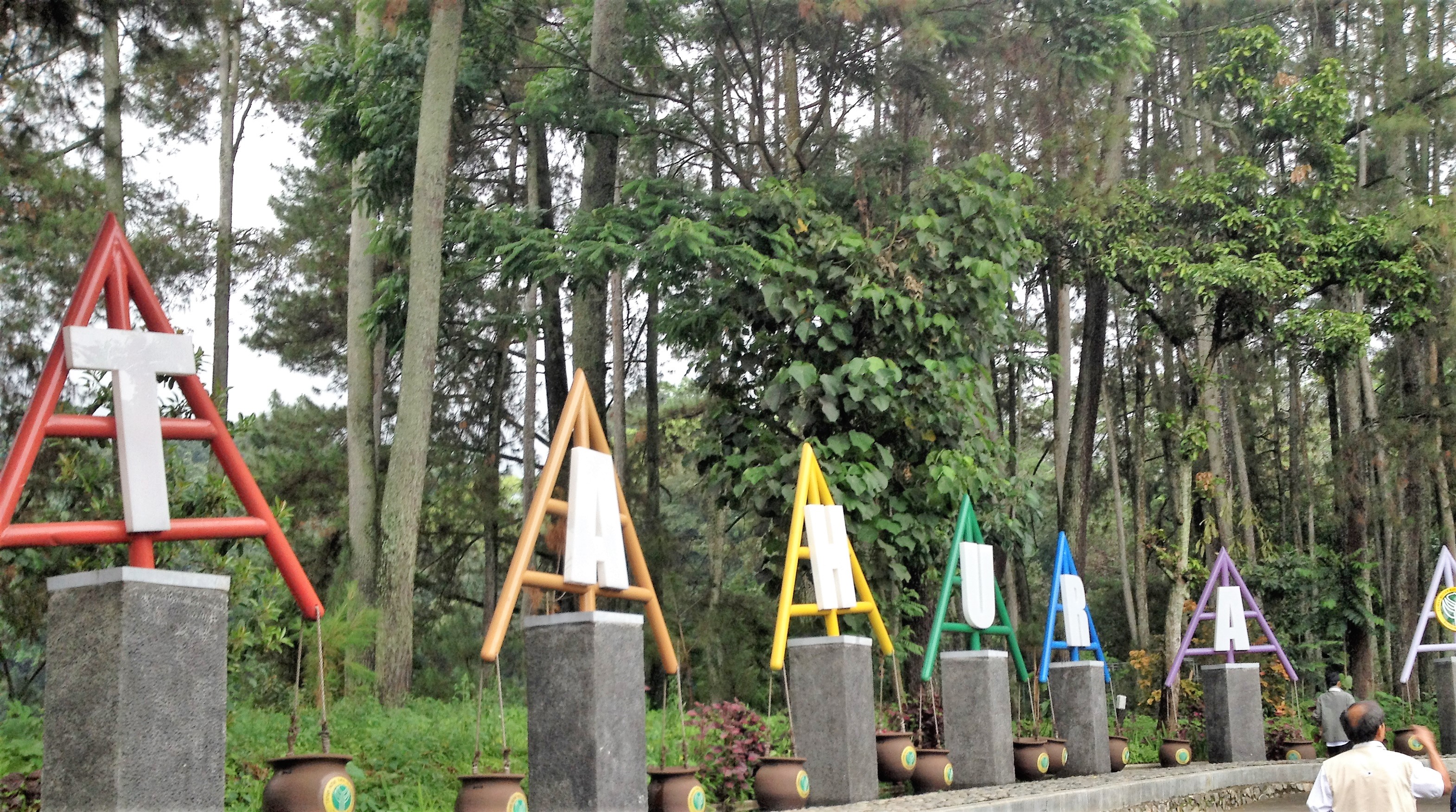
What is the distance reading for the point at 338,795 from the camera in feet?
18.5

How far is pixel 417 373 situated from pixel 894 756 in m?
4.89

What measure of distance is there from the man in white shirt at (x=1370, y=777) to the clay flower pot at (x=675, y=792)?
3460 mm

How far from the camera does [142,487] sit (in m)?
5.30

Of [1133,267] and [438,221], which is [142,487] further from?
[1133,267]

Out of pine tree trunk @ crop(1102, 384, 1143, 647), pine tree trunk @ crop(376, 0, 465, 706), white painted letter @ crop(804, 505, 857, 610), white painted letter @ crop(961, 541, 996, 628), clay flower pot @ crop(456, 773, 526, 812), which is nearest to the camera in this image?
clay flower pot @ crop(456, 773, 526, 812)

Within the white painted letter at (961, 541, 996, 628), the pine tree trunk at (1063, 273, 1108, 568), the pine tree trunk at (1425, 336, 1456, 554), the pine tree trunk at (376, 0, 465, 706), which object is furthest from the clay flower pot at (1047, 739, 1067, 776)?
the pine tree trunk at (1425, 336, 1456, 554)

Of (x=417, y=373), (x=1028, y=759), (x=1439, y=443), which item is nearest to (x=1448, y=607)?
(x=1439, y=443)

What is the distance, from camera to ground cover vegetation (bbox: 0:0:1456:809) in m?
10.8

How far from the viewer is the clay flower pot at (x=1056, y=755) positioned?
11070 millimetres

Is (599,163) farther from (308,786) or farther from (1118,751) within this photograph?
(308,786)

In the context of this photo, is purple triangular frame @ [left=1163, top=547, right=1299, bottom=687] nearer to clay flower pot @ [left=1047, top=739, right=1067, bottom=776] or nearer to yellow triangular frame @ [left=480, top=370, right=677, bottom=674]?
clay flower pot @ [left=1047, top=739, right=1067, bottom=776]

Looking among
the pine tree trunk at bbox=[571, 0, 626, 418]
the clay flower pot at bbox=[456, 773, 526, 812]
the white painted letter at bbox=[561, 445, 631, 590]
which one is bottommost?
the clay flower pot at bbox=[456, 773, 526, 812]

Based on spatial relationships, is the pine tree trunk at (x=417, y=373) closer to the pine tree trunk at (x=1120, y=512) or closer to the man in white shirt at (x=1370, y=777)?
the man in white shirt at (x=1370, y=777)

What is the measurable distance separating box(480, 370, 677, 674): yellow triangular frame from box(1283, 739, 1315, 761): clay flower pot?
9.36 m
